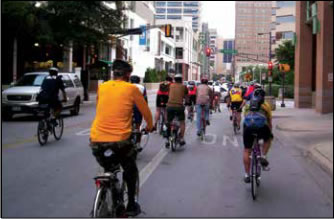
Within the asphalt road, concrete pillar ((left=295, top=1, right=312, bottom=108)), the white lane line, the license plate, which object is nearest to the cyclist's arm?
the asphalt road

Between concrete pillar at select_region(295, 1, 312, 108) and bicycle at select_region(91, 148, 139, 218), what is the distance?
95.9 ft

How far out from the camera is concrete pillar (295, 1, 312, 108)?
1299 inches

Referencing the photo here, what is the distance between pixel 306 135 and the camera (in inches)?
646

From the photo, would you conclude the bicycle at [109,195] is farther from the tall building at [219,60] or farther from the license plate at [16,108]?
the license plate at [16,108]

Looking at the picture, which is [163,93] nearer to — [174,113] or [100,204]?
[174,113]

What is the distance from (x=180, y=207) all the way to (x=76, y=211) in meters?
1.34

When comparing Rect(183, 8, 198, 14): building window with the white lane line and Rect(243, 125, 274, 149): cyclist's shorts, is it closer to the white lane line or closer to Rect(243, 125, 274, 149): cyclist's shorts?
the white lane line

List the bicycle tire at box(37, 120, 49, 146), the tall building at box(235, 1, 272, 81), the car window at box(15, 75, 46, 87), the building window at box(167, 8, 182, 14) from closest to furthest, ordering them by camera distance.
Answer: the bicycle tire at box(37, 120, 49, 146)
the tall building at box(235, 1, 272, 81)
the building window at box(167, 8, 182, 14)
the car window at box(15, 75, 46, 87)

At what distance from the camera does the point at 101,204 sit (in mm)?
5000

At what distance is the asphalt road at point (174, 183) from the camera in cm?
675

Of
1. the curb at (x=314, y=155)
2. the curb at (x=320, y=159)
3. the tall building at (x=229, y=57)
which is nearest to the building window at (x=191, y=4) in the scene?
the tall building at (x=229, y=57)

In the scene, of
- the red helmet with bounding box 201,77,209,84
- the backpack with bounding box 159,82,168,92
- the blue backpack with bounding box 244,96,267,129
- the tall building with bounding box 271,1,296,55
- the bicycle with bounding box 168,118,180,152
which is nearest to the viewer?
the blue backpack with bounding box 244,96,267,129

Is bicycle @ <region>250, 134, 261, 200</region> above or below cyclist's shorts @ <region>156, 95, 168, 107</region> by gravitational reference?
below

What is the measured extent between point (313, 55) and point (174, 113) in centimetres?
2341
